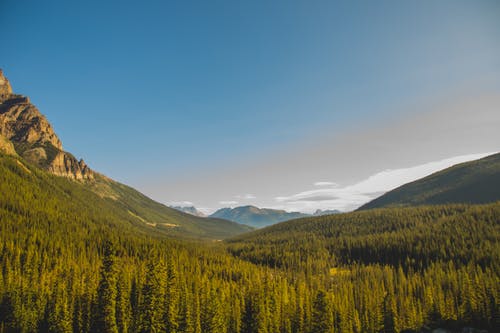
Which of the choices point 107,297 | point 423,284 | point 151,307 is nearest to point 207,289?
point 151,307

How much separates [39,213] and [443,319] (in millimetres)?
230802

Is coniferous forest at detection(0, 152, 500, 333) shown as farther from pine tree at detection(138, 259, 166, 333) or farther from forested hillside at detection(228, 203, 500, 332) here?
forested hillside at detection(228, 203, 500, 332)

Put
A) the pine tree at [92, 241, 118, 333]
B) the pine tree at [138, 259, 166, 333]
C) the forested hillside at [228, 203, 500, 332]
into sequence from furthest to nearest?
the forested hillside at [228, 203, 500, 332] → the pine tree at [138, 259, 166, 333] → the pine tree at [92, 241, 118, 333]

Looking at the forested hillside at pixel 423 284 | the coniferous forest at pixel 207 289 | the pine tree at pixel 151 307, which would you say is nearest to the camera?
the pine tree at pixel 151 307

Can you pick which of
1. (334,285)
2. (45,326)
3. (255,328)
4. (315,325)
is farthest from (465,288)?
(45,326)

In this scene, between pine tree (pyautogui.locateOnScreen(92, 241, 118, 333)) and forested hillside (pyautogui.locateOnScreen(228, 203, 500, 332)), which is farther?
forested hillside (pyautogui.locateOnScreen(228, 203, 500, 332))

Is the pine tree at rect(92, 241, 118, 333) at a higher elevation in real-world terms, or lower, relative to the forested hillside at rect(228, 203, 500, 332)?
higher

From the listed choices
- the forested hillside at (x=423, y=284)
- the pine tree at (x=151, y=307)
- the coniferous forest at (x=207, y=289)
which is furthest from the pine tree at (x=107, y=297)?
the forested hillside at (x=423, y=284)

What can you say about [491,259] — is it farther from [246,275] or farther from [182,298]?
[182,298]

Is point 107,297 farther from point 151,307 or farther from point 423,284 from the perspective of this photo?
point 423,284

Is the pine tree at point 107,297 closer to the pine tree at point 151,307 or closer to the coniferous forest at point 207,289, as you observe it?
the coniferous forest at point 207,289

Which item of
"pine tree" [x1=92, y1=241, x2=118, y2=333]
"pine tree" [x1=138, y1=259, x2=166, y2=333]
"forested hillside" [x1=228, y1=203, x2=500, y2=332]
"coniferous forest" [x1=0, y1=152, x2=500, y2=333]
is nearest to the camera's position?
"pine tree" [x1=92, y1=241, x2=118, y2=333]

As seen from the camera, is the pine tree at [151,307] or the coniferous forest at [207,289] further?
the coniferous forest at [207,289]

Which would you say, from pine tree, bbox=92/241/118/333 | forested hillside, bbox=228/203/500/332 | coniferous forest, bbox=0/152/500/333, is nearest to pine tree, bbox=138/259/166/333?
coniferous forest, bbox=0/152/500/333
